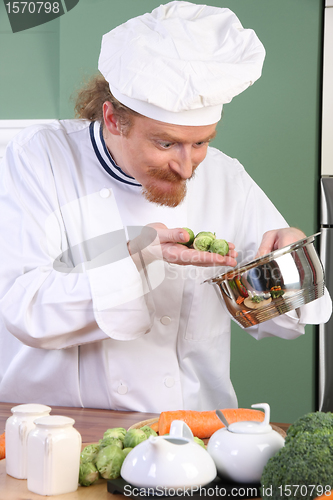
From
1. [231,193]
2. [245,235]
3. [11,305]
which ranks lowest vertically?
[11,305]

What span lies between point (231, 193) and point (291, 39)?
94 cm

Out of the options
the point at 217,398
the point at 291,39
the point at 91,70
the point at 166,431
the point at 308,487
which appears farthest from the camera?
the point at 91,70

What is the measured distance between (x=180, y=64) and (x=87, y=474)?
88 centimetres

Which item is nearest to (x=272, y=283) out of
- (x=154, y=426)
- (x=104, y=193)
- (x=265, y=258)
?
(x=265, y=258)

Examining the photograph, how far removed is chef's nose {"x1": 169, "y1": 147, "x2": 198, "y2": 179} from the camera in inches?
52.3

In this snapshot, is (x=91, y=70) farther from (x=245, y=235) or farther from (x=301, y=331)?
(x=301, y=331)

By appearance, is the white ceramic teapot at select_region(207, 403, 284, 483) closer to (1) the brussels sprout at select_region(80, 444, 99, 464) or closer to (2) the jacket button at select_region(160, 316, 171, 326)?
(1) the brussels sprout at select_region(80, 444, 99, 464)

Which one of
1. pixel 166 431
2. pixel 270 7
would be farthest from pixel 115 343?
pixel 270 7

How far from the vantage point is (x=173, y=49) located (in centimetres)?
127

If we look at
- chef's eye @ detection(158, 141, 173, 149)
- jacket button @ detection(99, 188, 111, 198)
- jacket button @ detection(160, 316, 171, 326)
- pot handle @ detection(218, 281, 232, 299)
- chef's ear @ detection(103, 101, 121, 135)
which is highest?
chef's ear @ detection(103, 101, 121, 135)

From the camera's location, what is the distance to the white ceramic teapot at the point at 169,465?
0.72 m

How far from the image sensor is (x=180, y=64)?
4.07 ft

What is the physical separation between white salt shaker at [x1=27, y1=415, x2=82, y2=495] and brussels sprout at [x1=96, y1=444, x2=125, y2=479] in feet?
0.14

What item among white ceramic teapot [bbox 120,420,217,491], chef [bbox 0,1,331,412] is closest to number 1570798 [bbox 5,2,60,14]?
chef [bbox 0,1,331,412]
